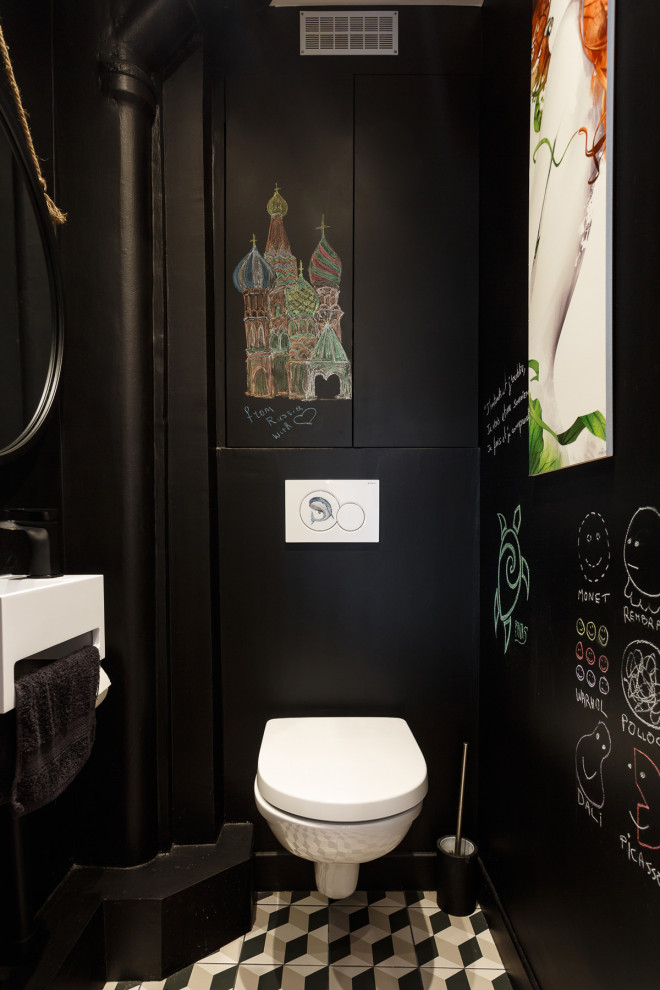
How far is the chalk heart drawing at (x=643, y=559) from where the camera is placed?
0.79 metres

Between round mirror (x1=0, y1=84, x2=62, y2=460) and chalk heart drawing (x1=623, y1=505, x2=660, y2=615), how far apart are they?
120 cm

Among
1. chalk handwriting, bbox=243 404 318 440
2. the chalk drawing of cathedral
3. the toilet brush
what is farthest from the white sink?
the toilet brush

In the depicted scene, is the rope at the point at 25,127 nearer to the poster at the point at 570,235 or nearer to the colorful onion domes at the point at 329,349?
the colorful onion domes at the point at 329,349

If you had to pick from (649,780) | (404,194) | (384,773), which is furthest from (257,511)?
(649,780)

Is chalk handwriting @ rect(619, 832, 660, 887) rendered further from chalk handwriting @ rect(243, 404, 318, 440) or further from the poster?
chalk handwriting @ rect(243, 404, 318, 440)

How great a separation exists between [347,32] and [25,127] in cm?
99

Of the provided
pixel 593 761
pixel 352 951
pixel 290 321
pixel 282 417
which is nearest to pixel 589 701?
pixel 593 761

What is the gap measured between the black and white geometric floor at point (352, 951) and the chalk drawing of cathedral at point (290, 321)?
4.77 feet

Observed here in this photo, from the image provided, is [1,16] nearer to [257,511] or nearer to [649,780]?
[257,511]

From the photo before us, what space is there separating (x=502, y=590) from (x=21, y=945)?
1.34 metres

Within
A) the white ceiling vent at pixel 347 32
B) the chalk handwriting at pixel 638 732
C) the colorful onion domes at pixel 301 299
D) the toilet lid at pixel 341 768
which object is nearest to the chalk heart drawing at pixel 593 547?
the chalk handwriting at pixel 638 732

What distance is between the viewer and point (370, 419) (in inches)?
68.7

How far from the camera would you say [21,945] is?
1.21 metres

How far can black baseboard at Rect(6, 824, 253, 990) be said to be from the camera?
4.22 feet
